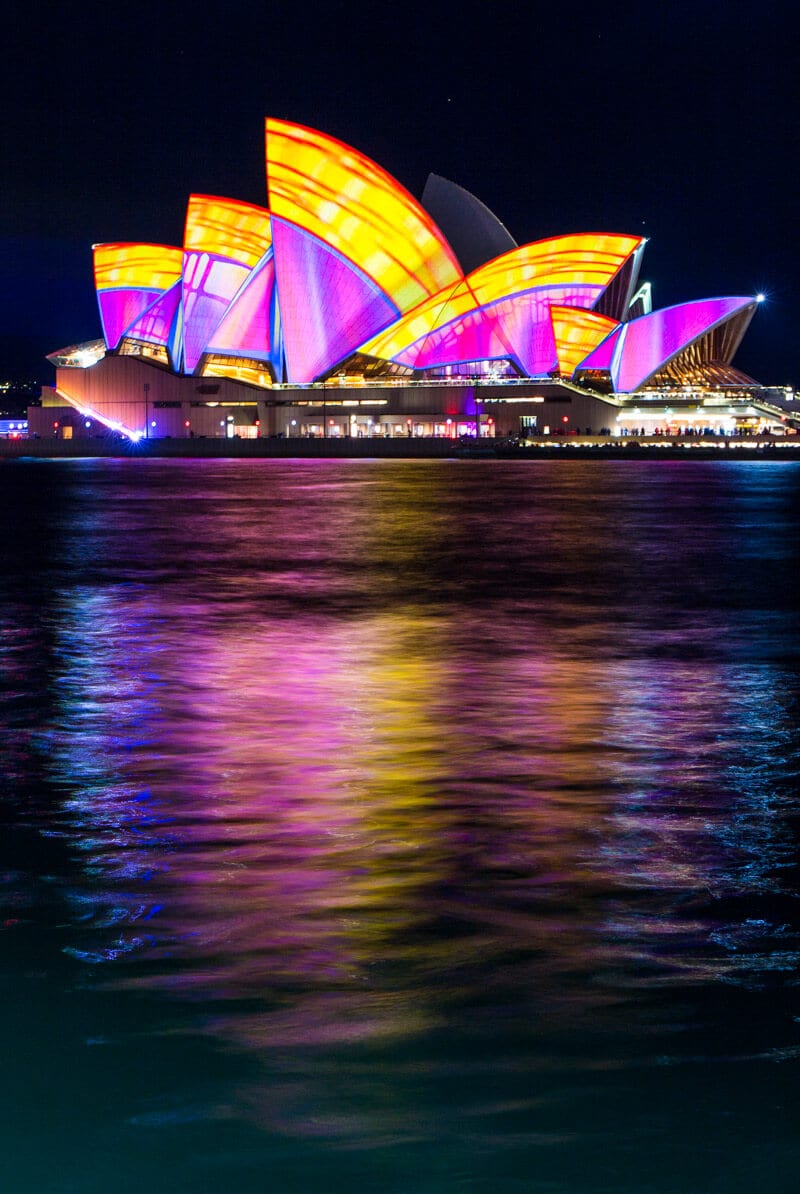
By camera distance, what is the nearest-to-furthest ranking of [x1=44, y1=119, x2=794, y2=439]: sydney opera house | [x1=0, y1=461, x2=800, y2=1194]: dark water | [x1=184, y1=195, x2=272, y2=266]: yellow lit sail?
1. [x1=0, y1=461, x2=800, y2=1194]: dark water
2. [x1=44, y1=119, x2=794, y2=439]: sydney opera house
3. [x1=184, y1=195, x2=272, y2=266]: yellow lit sail

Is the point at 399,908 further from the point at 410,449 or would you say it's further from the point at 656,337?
the point at 410,449

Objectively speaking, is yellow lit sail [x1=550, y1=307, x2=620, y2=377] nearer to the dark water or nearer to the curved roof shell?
the curved roof shell

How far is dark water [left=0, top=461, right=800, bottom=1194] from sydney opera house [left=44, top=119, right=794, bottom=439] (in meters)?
57.7

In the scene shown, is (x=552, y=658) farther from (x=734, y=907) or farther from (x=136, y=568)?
(x=136, y=568)

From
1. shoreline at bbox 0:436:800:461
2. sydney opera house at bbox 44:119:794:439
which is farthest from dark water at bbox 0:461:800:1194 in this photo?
shoreline at bbox 0:436:800:461

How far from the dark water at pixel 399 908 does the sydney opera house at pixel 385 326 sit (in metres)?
57.7

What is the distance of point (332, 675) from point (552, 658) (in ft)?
5.73

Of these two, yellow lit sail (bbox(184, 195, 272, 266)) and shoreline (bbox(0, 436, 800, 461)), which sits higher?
yellow lit sail (bbox(184, 195, 272, 266))

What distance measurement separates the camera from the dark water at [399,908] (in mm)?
2998

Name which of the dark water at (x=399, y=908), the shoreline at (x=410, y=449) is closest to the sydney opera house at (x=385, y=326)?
the shoreline at (x=410, y=449)

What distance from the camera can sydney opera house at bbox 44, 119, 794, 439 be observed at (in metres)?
67.9

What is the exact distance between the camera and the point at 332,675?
962 centimetres

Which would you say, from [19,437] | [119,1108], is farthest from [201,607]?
[19,437]

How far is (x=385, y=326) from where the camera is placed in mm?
72500
